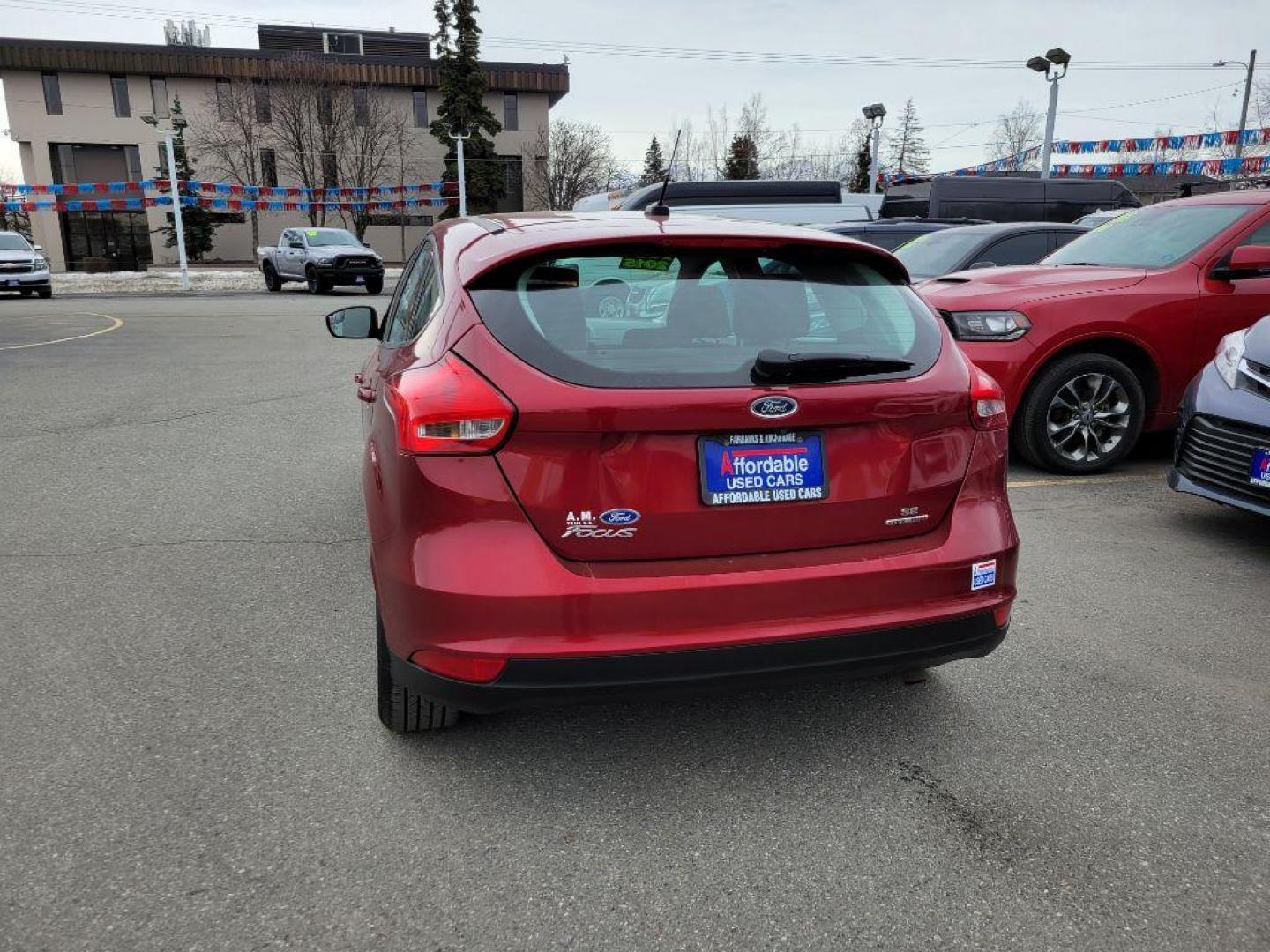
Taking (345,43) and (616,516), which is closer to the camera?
(616,516)

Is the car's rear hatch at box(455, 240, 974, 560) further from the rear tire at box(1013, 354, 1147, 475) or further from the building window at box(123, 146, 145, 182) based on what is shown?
the building window at box(123, 146, 145, 182)

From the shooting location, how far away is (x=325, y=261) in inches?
970

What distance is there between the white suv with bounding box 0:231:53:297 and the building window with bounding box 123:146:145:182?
2829 cm

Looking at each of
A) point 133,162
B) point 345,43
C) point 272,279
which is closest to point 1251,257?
point 272,279

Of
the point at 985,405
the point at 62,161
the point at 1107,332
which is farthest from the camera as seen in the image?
the point at 62,161

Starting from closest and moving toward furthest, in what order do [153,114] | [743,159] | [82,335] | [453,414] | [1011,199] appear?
→ [453,414], [82,335], [1011,199], [153,114], [743,159]

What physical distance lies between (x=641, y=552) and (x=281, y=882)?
119cm

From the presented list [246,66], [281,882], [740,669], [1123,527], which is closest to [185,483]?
[281,882]

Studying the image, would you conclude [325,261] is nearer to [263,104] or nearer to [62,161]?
[263,104]

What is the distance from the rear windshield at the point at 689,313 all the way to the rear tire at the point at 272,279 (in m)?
27.3

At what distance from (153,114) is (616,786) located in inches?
2046

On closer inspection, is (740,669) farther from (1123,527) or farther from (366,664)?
(1123,527)

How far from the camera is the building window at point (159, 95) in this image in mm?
48406

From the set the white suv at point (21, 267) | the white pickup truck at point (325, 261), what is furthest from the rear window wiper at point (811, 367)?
the white suv at point (21, 267)
